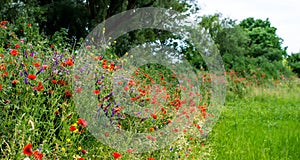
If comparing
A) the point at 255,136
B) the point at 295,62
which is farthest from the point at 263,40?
the point at 255,136

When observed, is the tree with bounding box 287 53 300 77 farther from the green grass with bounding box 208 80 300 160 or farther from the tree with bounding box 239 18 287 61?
the green grass with bounding box 208 80 300 160

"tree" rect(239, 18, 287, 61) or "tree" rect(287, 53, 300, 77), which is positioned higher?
"tree" rect(239, 18, 287, 61)

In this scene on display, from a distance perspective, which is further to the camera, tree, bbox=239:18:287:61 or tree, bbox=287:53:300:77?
tree, bbox=239:18:287:61

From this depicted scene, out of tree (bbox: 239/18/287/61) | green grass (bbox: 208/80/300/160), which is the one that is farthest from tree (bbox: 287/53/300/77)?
green grass (bbox: 208/80/300/160)

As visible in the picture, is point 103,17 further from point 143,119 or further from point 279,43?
point 279,43

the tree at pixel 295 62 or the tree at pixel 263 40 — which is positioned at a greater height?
the tree at pixel 263 40

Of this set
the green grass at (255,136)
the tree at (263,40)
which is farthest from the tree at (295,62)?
the green grass at (255,136)

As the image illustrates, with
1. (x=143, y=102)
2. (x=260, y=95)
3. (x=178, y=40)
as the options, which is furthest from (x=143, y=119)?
(x=178, y=40)

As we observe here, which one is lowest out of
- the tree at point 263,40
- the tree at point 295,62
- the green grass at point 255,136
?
the green grass at point 255,136

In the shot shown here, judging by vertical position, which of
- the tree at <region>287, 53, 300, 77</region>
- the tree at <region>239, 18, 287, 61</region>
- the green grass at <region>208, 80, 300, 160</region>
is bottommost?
the green grass at <region>208, 80, 300, 160</region>

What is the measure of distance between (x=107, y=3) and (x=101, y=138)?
10484mm

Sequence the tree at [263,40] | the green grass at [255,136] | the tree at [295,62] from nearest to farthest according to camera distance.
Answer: the green grass at [255,136] < the tree at [295,62] < the tree at [263,40]

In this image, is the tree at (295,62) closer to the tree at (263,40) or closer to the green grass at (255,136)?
the tree at (263,40)

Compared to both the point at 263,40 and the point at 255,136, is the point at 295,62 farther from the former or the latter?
the point at 255,136
